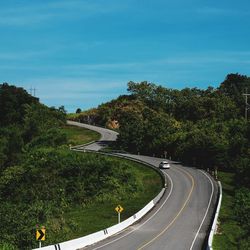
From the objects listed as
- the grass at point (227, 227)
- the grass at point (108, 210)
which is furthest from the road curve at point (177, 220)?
the grass at point (108, 210)

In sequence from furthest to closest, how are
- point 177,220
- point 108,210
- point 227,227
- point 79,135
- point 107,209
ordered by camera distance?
1. point 79,135
2. point 107,209
3. point 108,210
4. point 177,220
5. point 227,227

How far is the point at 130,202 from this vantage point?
6044 centimetres

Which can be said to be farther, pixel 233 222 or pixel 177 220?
pixel 177 220

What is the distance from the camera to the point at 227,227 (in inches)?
1668

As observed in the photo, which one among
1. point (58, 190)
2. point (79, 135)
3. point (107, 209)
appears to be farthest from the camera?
point (79, 135)

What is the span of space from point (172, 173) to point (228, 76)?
338 feet

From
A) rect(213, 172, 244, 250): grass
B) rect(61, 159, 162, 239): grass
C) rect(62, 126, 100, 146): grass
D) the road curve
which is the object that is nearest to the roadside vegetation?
rect(213, 172, 244, 250): grass

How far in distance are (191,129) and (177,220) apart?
194 ft

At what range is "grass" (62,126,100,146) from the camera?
12775 cm

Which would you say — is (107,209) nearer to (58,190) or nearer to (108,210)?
(108,210)

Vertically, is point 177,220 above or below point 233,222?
below

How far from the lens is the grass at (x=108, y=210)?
45.0 m

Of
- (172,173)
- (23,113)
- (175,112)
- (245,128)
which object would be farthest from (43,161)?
(175,112)

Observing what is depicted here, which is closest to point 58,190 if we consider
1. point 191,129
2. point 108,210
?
point 108,210
